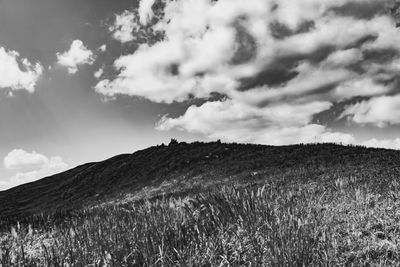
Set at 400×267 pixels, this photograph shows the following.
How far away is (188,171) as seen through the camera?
24438 millimetres

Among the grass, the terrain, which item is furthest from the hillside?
the grass

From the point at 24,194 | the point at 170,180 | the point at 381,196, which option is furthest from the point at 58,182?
the point at 381,196

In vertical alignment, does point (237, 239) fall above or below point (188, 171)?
below

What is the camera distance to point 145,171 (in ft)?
95.5

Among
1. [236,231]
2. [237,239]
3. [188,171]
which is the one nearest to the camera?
[237,239]

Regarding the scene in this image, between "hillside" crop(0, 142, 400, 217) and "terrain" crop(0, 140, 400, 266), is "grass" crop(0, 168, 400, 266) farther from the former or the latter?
"hillside" crop(0, 142, 400, 217)

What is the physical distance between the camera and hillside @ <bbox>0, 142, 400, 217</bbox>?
15.5 metres

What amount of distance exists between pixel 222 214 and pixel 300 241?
1728 millimetres

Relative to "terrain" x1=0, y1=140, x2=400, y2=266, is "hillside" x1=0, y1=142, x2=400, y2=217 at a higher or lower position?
higher

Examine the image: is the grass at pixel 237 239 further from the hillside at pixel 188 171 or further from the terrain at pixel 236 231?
the hillside at pixel 188 171

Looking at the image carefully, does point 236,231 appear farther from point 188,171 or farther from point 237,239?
point 188,171

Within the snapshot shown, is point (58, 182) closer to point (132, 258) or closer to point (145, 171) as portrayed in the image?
point (145, 171)

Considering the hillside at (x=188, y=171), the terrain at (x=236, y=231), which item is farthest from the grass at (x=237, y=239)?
the hillside at (x=188, y=171)

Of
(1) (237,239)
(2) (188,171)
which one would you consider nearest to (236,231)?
(1) (237,239)
